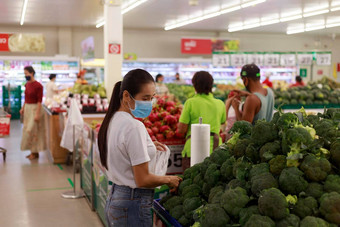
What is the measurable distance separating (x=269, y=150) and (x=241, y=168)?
15cm

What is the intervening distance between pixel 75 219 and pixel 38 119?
133 inches

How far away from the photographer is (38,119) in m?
7.57

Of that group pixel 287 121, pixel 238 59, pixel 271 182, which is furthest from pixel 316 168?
pixel 238 59

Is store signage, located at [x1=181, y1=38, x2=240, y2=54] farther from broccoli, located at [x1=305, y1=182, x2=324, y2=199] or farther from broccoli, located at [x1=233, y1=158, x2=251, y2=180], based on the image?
broccoli, located at [x1=305, y1=182, x2=324, y2=199]

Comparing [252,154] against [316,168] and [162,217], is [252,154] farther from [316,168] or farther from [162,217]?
[162,217]

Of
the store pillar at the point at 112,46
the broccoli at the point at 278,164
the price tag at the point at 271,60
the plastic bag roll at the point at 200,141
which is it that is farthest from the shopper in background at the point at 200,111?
the price tag at the point at 271,60

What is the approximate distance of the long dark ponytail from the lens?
2084 mm

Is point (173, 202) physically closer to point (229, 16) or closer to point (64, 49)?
point (229, 16)

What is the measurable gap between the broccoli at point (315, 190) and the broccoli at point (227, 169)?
41cm

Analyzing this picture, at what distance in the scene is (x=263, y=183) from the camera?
→ 1.70 m

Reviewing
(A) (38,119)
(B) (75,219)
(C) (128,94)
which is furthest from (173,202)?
(A) (38,119)

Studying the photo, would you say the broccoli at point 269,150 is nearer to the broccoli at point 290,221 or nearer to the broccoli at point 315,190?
the broccoli at point 315,190

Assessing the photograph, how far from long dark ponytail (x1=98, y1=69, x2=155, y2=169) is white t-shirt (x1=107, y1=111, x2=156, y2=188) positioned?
0.14 feet

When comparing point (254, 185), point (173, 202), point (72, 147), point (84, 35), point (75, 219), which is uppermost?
point (84, 35)
